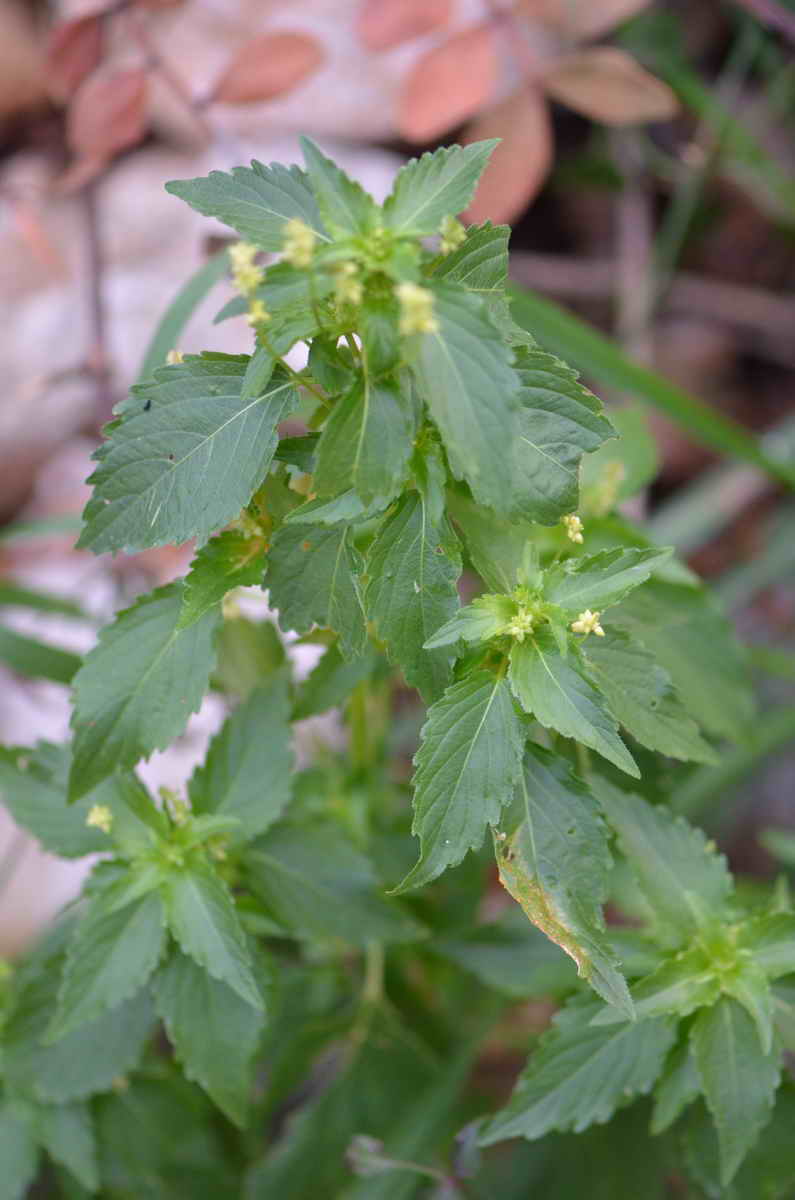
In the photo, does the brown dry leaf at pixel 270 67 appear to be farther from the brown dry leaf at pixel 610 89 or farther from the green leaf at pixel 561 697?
the green leaf at pixel 561 697

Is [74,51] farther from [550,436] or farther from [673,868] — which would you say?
[673,868]

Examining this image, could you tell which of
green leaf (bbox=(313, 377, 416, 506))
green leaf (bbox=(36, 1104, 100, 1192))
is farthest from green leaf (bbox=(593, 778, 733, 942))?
green leaf (bbox=(36, 1104, 100, 1192))

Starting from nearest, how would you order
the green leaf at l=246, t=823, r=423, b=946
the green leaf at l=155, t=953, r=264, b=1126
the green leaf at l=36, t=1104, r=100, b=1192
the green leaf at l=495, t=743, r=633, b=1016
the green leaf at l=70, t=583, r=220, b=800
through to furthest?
the green leaf at l=495, t=743, r=633, b=1016
the green leaf at l=70, t=583, r=220, b=800
the green leaf at l=155, t=953, r=264, b=1126
the green leaf at l=246, t=823, r=423, b=946
the green leaf at l=36, t=1104, r=100, b=1192

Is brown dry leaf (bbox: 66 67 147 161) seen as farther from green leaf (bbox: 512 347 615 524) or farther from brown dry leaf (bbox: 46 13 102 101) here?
green leaf (bbox: 512 347 615 524)

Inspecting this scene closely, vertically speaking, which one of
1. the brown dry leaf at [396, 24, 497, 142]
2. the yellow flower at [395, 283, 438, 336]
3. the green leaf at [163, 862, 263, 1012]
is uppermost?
the yellow flower at [395, 283, 438, 336]

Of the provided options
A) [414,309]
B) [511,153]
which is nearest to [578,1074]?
[414,309]
